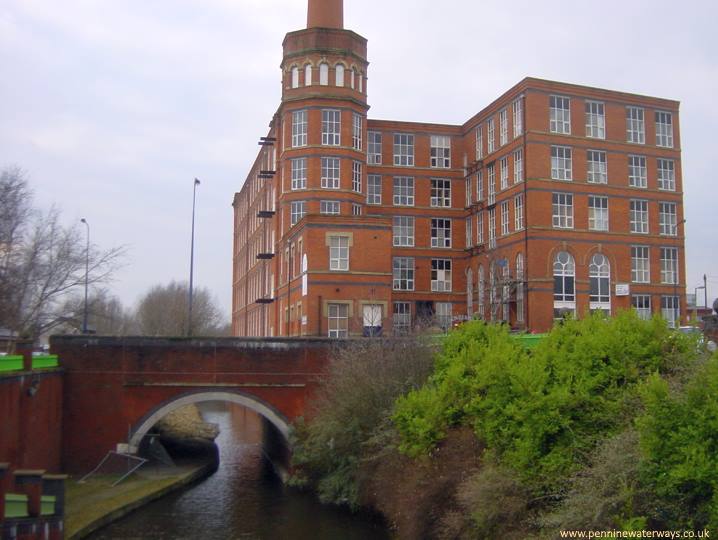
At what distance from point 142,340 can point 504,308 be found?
83.6 ft

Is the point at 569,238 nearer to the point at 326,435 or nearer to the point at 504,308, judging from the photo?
the point at 504,308

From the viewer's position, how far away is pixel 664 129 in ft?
170

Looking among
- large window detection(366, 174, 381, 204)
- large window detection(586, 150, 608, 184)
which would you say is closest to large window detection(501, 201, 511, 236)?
large window detection(586, 150, 608, 184)

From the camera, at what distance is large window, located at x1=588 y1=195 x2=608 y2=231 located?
4872 cm

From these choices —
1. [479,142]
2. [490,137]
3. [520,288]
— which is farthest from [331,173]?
[520,288]

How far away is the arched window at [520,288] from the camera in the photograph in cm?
4738

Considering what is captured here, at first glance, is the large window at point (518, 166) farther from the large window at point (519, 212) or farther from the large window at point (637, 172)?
the large window at point (637, 172)

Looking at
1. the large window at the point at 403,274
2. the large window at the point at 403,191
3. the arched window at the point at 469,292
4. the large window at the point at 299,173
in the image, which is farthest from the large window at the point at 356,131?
the arched window at the point at 469,292

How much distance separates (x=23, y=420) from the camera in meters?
26.2

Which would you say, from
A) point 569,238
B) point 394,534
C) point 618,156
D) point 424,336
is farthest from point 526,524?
point 618,156

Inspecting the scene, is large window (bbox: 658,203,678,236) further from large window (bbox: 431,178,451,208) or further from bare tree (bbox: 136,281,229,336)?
bare tree (bbox: 136,281,229,336)

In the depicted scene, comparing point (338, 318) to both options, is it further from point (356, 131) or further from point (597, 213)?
point (597, 213)

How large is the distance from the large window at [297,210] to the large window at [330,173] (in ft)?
Answer: 6.33

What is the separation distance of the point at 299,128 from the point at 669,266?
26330 mm
